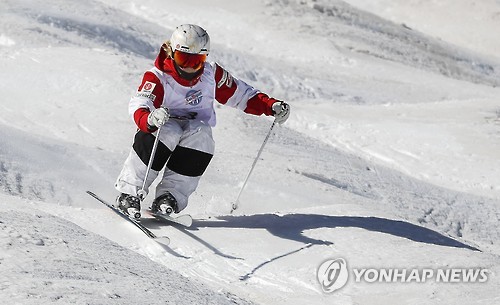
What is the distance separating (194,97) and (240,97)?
0.60 m

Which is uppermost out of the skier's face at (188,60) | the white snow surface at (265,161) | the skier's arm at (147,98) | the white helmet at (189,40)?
the white helmet at (189,40)

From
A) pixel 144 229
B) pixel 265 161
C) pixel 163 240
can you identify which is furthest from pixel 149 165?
pixel 265 161

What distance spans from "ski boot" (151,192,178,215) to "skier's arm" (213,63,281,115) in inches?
39.5

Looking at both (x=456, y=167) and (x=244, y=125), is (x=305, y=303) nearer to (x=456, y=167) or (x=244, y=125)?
(x=244, y=125)

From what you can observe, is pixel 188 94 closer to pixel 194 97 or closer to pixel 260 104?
pixel 194 97

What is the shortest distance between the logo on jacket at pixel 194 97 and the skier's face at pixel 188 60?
202 mm

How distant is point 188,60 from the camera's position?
667 centimetres

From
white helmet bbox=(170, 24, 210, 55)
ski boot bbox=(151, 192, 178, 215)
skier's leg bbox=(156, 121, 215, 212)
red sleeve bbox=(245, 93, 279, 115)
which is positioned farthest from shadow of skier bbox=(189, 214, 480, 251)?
white helmet bbox=(170, 24, 210, 55)

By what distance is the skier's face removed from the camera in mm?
6660

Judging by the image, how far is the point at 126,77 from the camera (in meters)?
10.1

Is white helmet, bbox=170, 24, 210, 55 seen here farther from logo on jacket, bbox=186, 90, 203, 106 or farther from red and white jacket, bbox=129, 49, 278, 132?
logo on jacket, bbox=186, 90, 203, 106

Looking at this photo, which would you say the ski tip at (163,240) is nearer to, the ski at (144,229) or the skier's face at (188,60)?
the ski at (144,229)

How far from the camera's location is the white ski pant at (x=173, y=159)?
665 centimetres

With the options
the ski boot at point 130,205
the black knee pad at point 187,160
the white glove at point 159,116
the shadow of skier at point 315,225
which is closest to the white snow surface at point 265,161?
the shadow of skier at point 315,225
